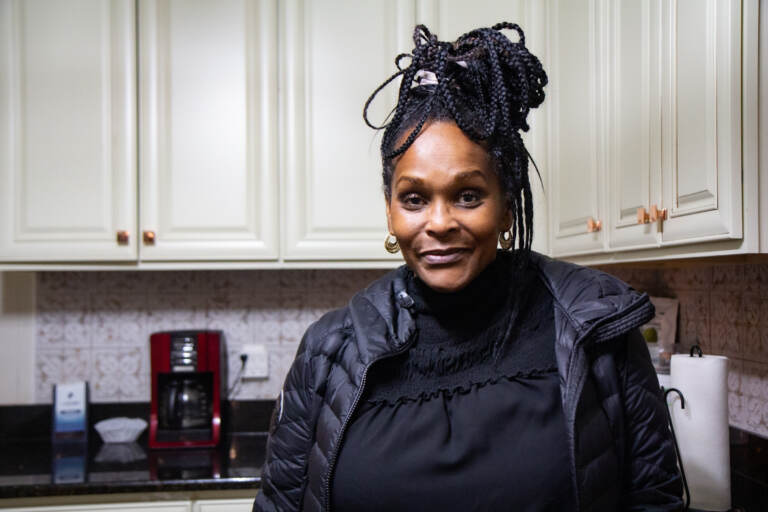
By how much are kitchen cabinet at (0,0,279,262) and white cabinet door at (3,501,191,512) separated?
27.9 inches

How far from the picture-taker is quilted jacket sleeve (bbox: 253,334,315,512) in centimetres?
105

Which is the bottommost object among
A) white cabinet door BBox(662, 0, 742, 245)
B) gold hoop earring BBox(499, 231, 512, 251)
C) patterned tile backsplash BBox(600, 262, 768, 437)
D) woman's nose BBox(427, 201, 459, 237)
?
patterned tile backsplash BBox(600, 262, 768, 437)

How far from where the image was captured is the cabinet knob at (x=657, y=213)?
1.26 meters

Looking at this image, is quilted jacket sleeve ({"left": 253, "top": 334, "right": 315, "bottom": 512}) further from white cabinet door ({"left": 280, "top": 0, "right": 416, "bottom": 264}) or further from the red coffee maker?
the red coffee maker

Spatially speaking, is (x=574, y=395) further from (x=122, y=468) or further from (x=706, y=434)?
(x=122, y=468)

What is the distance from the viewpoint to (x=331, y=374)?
1038 millimetres

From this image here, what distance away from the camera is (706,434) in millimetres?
1277

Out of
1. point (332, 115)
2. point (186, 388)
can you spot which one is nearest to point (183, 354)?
point (186, 388)

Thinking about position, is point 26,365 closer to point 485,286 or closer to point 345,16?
point 345,16

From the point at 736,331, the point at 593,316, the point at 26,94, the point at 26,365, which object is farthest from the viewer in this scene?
the point at 26,365

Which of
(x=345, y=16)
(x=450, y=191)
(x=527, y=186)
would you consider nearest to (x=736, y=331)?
(x=527, y=186)

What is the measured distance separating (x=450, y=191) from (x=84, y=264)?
1.42 m

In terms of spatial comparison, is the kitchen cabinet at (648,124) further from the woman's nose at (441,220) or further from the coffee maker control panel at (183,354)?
the coffee maker control panel at (183,354)

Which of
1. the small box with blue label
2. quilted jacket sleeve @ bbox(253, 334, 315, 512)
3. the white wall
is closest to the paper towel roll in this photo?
quilted jacket sleeve @ bbox(253, 334, 315, 512)
